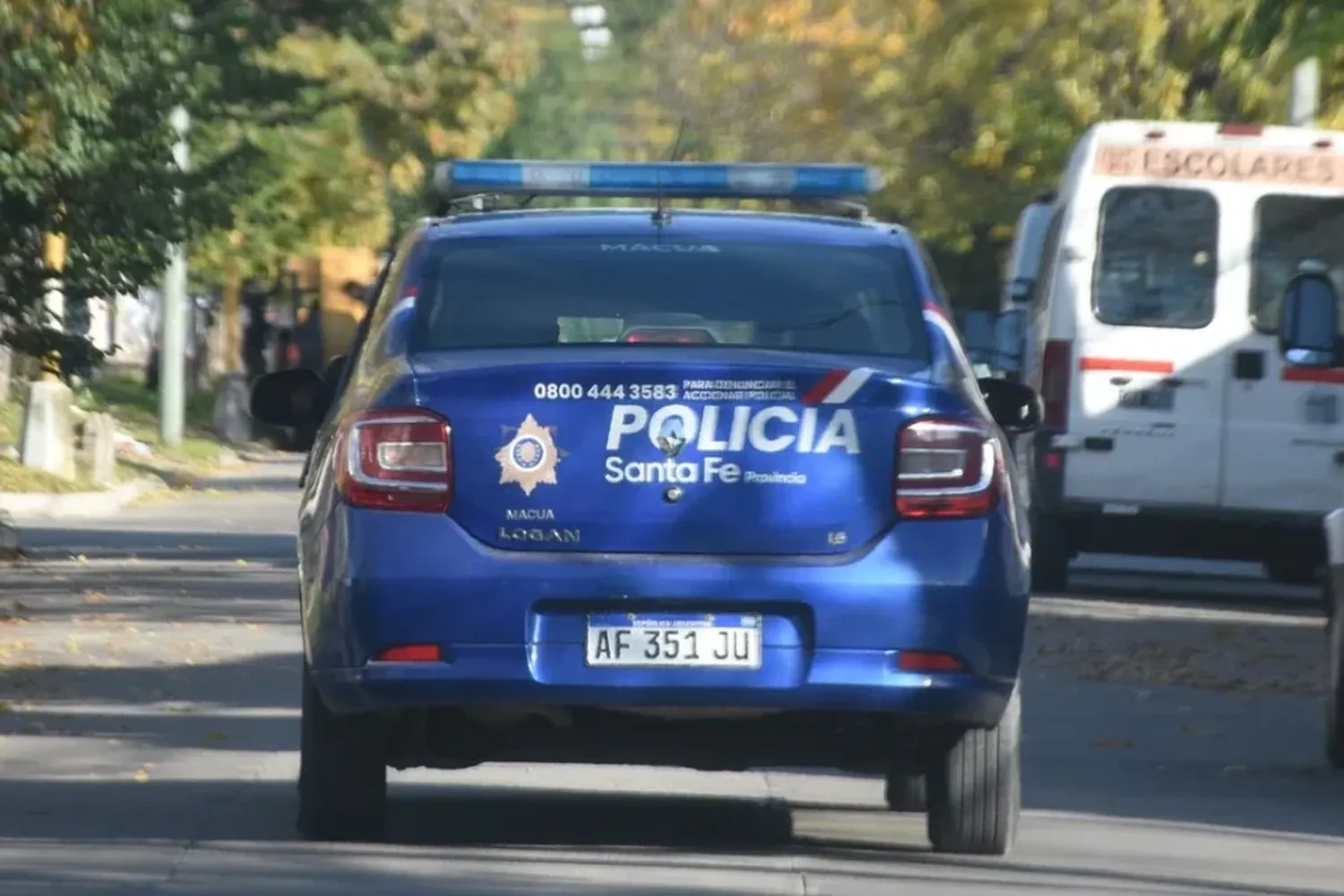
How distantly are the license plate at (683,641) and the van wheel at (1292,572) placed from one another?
41.9 feet

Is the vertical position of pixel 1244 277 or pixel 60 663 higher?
pixel 1244 277

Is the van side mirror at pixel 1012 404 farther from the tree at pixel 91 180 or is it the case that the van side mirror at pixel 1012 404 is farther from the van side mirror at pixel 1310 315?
the tree at pixel 91 180

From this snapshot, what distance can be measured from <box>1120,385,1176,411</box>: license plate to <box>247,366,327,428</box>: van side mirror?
9.99 meters

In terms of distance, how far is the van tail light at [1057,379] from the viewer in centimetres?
1892

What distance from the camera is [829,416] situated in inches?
317

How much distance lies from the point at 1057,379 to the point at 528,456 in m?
11.3

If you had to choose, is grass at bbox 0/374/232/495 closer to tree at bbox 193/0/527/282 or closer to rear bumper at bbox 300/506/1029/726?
tree at bbox 193/0/527/282

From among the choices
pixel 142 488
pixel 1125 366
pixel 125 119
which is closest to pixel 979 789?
pixel 1125 366

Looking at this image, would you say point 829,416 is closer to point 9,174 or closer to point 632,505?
point 632,505

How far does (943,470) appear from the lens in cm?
811

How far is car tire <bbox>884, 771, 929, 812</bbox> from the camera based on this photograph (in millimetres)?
9852

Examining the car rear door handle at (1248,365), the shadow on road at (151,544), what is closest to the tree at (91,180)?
the shadow on road at (151,544)

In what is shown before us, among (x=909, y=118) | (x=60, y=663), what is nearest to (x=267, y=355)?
(x=909, y=118)

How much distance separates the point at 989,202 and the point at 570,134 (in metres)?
40.1
